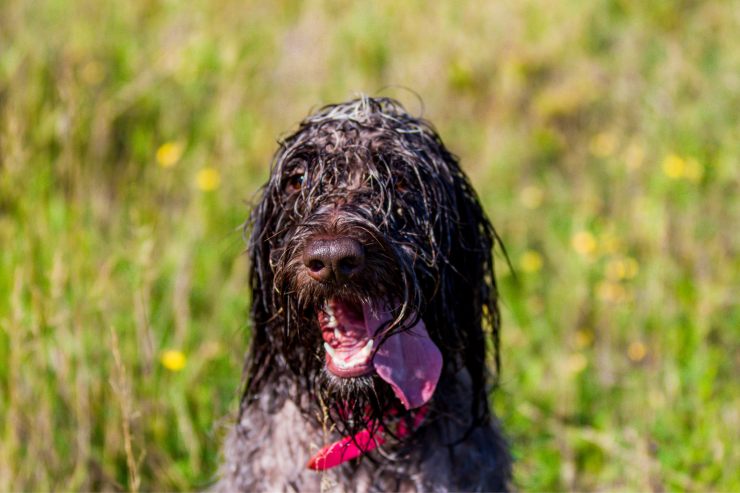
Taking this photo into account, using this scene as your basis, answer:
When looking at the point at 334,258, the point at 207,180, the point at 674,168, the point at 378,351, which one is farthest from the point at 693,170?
the point at 334,258

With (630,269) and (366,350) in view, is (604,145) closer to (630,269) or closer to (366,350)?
(630,269)

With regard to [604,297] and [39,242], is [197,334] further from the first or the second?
[604,297]

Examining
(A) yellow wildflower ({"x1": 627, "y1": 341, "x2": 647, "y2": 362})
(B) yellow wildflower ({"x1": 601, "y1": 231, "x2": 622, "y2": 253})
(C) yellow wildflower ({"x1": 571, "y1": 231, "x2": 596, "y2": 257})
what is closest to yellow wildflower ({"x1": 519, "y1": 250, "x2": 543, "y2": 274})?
(C) yellow wildflower ({"x1": 571, "y1": 231, "x2": 596, "y2": 257})

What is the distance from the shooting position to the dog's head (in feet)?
8.45

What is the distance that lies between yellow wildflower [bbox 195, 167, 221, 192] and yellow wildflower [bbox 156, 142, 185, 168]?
0.15 metres

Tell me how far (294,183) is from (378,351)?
1.86 feet

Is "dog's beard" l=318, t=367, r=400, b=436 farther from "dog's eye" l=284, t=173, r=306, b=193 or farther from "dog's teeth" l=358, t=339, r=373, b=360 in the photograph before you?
"dog's eye" l=284, t=173, r=306, b=193

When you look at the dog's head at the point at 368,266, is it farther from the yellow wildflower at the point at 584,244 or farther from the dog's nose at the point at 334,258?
the yellow wildflower at the point at 584,244

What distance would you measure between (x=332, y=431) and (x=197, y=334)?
68.9 inches

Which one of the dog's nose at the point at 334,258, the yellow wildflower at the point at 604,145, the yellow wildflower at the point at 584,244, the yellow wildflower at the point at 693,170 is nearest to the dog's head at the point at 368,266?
the dog's nose at the point at 334,258

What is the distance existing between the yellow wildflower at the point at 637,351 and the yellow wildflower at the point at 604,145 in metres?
1.58

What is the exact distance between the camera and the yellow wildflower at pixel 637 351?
478cm

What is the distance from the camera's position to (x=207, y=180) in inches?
202

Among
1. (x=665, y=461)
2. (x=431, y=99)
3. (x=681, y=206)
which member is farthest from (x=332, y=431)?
(x=431, y=99)
